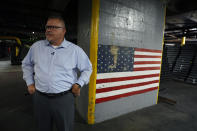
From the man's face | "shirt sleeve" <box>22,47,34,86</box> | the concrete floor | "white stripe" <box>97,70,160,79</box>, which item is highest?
the man's face

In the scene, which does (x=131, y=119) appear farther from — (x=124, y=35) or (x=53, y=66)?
(x=53, y=66)

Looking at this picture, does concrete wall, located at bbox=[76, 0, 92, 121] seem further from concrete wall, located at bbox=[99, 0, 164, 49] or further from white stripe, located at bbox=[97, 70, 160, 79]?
white stripe, located at bbox=[97, 70, 160, 79]

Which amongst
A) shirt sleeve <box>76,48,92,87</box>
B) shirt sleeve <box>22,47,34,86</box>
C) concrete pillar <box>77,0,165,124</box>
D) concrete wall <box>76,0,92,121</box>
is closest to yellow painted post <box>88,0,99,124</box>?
concrete pillar <box>77,0,165,124</box>

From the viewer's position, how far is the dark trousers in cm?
127

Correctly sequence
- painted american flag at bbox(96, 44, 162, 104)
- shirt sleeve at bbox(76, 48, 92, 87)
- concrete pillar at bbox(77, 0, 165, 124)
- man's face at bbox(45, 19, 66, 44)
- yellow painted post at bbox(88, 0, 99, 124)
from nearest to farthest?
1. man's face at bbox(45, 19, 66, 44)
2. shirt sleeve at bbox(76, 48, 92, 87)
3. yellow painted post at bbox(88, 0, 99, 124)
4. concrete pillar at bbox(77, 0, 165, 124)
5. painted american flag at bbox(96, 44, 162, 104)

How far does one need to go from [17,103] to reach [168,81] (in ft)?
24.1

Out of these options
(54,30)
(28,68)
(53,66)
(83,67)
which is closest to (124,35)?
(83,67)

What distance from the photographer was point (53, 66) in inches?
48.9

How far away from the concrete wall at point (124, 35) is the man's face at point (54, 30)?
3.56 ft

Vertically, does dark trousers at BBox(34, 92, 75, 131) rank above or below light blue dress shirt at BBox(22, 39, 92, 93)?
below

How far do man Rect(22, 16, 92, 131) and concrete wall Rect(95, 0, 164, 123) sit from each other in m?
1.03

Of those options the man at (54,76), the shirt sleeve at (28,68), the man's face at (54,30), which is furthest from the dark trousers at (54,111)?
the man's face at (54,30)

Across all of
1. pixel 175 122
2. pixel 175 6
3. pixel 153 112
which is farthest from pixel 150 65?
pixel 175 6

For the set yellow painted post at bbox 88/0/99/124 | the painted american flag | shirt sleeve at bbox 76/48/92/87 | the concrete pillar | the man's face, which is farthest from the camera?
the painted american flag
